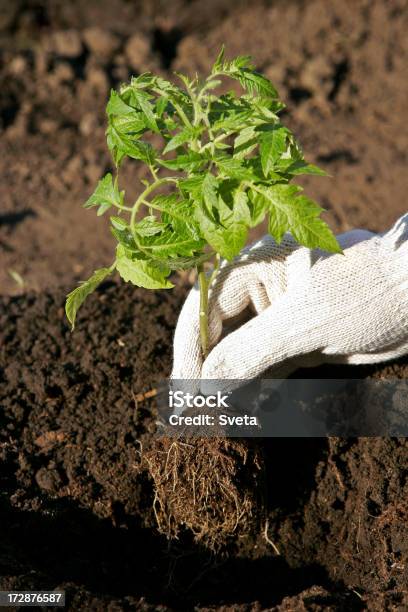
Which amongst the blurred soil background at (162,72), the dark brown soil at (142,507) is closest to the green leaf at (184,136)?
the dark brown soil at (142,507)

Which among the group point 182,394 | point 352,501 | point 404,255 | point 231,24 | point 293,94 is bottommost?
point 352,501

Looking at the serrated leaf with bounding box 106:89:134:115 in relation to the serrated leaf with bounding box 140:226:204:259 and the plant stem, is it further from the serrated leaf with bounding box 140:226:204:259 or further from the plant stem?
the plant stem

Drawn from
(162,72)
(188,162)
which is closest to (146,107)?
(188,162)

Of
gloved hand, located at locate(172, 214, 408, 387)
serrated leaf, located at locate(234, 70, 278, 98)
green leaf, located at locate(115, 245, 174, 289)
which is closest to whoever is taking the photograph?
serrated leaf, located at locate(234, 70, 278, 98)

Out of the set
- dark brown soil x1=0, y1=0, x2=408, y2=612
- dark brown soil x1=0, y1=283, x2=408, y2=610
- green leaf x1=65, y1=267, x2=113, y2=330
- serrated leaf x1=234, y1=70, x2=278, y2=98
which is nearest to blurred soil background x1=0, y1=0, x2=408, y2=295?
dark brown soil x1=0, y1=0, x2=408, y2=612

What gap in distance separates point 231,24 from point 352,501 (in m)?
3.99

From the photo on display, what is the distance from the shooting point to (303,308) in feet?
7.63

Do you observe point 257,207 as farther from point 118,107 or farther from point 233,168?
point 118,107

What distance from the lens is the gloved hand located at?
2.31m

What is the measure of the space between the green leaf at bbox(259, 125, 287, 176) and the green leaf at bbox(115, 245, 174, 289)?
1.34 ft

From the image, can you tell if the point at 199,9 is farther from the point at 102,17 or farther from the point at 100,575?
the point at 100,575

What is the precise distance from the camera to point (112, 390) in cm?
274

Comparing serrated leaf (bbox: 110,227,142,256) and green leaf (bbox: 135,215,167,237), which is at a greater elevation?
green leaf (bbox: 135,215,167,237)

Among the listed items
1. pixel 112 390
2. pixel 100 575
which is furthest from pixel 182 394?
pixel 100 575
